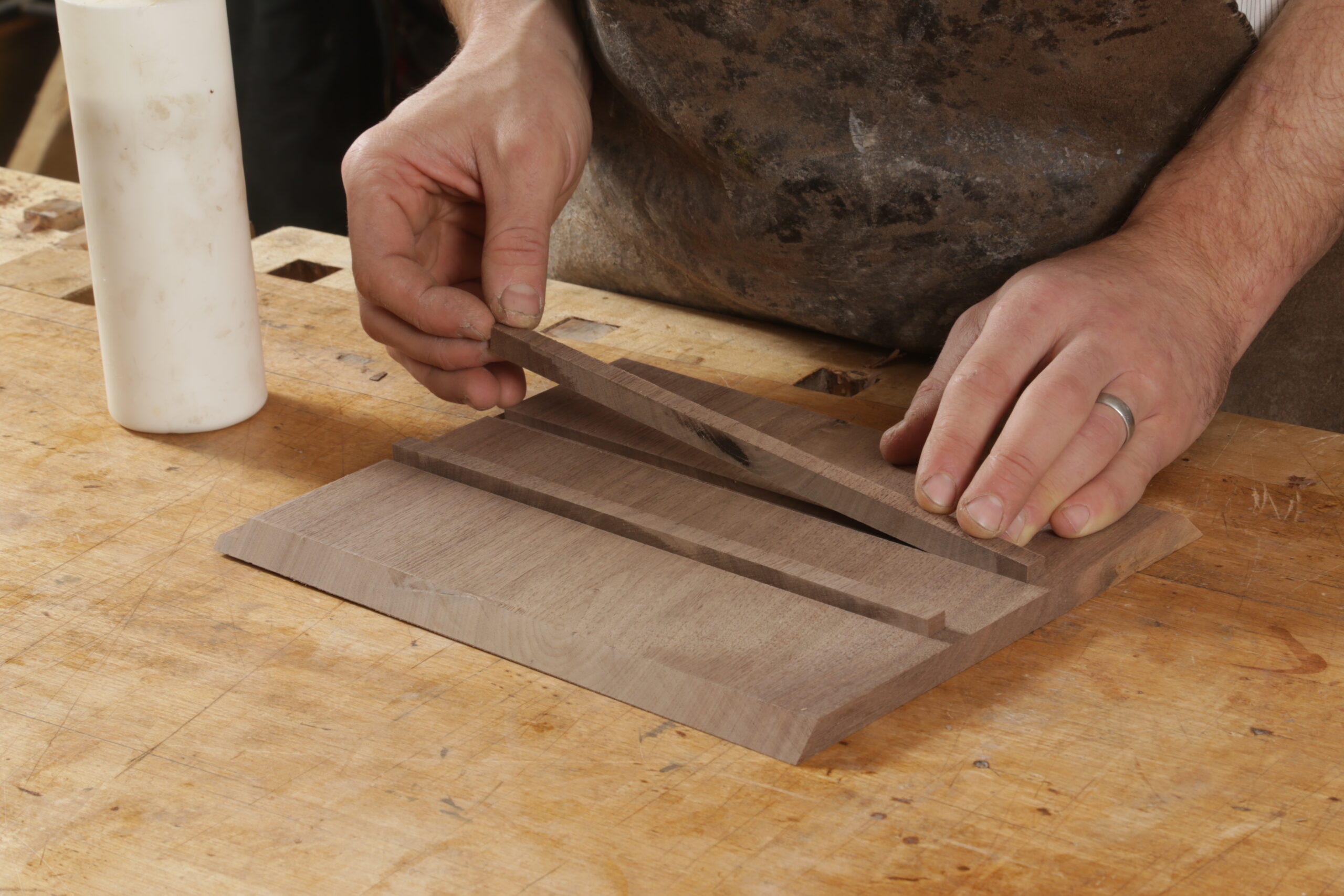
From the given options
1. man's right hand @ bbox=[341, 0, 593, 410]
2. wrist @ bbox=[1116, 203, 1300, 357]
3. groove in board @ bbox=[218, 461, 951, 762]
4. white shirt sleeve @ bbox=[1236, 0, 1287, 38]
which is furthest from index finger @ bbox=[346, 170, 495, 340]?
white shirt sleeve @ bbox=[1236, 0, 1287, 38]

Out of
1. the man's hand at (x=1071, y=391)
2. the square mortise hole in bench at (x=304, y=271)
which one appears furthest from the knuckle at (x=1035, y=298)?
the square mortise hole in bench at (x=304, y=271)

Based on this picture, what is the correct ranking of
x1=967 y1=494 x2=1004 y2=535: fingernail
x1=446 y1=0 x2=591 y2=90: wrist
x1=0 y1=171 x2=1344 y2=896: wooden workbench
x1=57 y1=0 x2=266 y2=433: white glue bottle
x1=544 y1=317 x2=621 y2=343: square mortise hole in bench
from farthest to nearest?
x1=544 y1=317 x2=621 y2=343: square mortise hole in bench → x1=446 y1=0 x2=591 y2=90: wrist → x1=57 y1=0 x2=266 y2=433: white glue bottle → x1=967 y1=494 x2=1004 y2=535: fingernail → x1=0 y1=171 x2=1344 y2=896: wooden workbench

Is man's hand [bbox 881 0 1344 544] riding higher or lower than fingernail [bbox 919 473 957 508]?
higher

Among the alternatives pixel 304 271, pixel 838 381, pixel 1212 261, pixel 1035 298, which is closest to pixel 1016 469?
pixel 1035 298

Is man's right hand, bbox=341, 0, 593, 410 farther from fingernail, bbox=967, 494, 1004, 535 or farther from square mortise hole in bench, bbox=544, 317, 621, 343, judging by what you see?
fingernail, bbox=967, 494, 1004, 535

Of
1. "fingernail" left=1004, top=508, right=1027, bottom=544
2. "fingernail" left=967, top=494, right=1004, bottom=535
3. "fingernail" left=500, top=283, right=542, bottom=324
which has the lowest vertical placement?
"fingernail" left=1004, top=508, right=1027, bottom=544

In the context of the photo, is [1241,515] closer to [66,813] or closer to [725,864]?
[725,864]

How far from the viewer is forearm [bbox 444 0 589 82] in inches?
50.2

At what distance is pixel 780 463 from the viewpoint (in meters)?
0.95

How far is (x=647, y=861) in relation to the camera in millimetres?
657

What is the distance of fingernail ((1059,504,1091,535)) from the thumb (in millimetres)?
445

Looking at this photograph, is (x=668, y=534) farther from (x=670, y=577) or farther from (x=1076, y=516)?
(x=1076, y=516)

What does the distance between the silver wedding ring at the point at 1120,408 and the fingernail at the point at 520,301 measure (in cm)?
44

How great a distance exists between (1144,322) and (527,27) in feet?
2.12
